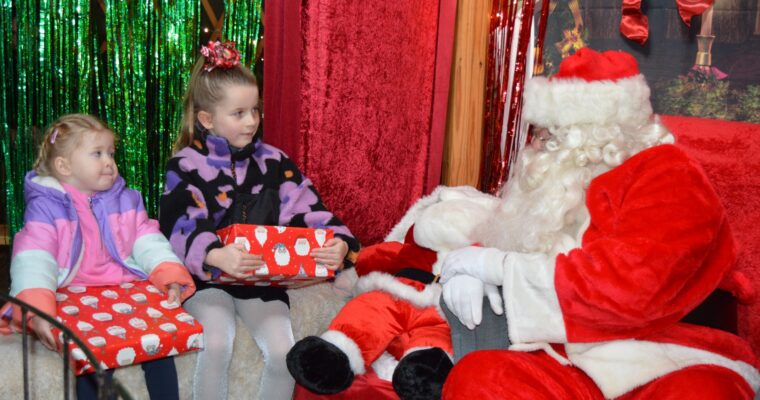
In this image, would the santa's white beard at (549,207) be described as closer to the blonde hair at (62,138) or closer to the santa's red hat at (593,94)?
the santa's red hat at (593,94)

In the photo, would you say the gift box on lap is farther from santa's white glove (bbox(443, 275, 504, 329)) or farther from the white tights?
→ santa's white glove (bbox(443, 275, 504, 329))

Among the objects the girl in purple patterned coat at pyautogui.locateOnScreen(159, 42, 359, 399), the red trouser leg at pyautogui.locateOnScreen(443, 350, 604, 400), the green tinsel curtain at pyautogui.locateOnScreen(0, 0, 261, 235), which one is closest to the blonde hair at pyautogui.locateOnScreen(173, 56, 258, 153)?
the girl in purple patterned coat at pyautogui.locateOnScreen(159, 42, 359, 399)

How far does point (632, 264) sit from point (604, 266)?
6 cm

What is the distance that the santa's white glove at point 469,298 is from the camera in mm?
1824

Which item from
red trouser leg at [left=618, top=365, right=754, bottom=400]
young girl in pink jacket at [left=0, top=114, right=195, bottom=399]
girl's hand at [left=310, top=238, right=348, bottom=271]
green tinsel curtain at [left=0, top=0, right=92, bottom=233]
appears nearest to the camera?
red trouser leg at [left=618, top=365, right=754, bottom=400]

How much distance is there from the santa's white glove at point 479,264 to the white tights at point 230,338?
505 millimetres

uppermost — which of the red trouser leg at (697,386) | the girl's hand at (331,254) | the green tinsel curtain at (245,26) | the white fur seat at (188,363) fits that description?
the green tinsel curtain at (245,26)

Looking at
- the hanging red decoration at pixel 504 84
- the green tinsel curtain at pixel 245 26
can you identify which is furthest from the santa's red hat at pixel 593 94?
the hanging red decoration at pixel 504 84

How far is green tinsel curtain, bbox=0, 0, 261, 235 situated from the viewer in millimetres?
2152

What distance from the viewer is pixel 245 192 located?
7.04 feet

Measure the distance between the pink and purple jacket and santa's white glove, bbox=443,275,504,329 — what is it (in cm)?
70

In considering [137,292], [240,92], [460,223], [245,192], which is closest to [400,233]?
[460,223]

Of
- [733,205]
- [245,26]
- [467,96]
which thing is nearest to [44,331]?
[245,26]

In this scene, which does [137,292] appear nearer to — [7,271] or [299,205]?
[299,205]
